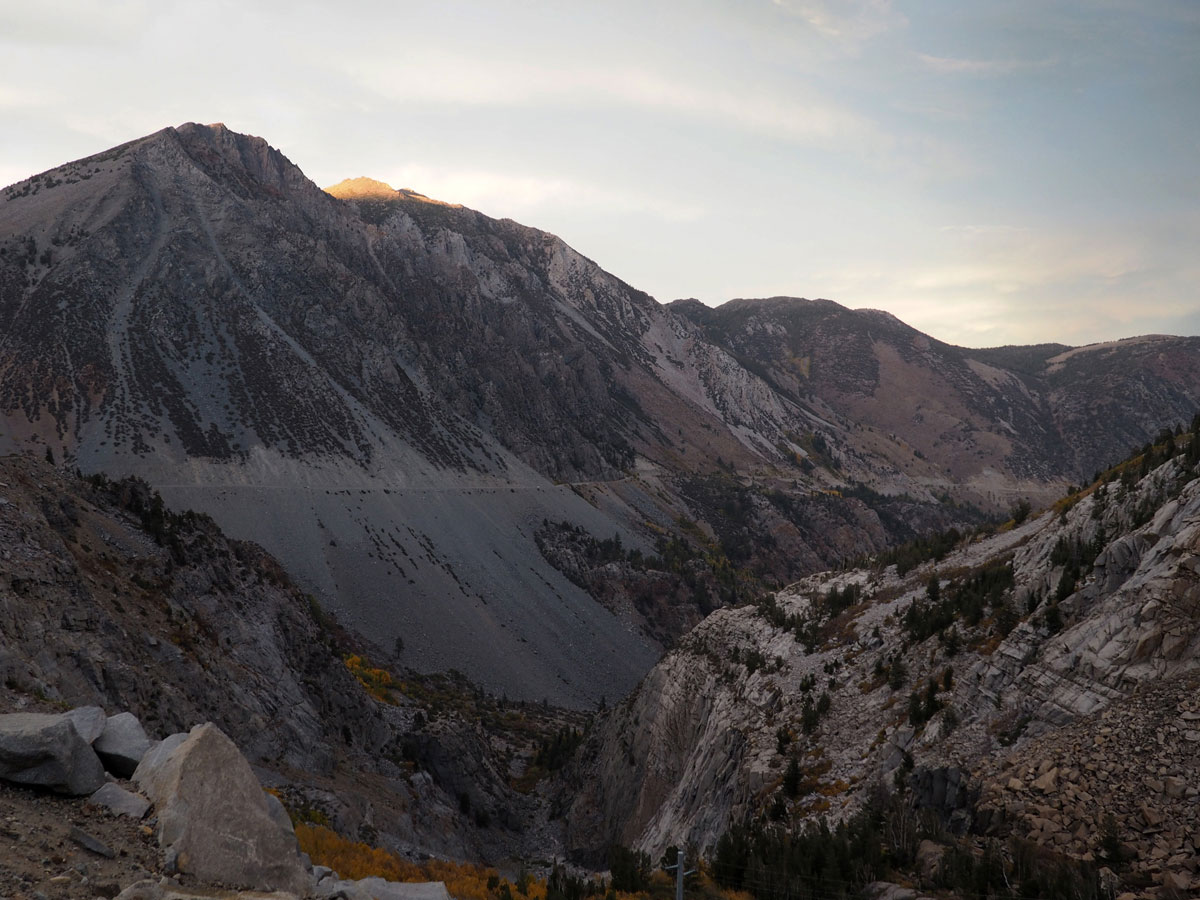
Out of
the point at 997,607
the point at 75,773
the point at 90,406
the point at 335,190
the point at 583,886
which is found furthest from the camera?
the point at 335,190

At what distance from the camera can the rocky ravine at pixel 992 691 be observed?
1050 cm

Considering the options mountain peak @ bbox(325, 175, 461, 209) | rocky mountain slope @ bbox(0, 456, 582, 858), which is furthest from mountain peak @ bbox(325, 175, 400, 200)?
rocky mountain slope @ bbox(0, 456, 582, 858)

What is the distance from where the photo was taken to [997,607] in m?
16.7


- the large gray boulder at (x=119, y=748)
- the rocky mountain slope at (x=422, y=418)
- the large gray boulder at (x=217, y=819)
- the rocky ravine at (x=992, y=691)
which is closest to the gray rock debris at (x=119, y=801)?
the large gray boulder at (x=217, y=819)

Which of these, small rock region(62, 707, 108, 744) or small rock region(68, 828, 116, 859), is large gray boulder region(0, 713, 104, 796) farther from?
small rock region(68, 828, 116, 859)

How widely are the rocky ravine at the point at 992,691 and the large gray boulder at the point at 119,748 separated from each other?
11.8 m

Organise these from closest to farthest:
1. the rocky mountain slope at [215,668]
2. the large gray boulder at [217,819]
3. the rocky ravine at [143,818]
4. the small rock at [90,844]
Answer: the rocky ravine at [143,818] → the small rock at [90,844] → the large gray boulder at [217,819] → the rocky mountain slope at [215,668]

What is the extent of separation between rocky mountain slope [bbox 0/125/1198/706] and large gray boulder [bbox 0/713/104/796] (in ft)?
136

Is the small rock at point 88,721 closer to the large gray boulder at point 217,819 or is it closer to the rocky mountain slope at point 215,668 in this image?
the large gray boulder at point 217,819

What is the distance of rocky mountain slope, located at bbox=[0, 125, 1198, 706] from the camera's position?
53.8 meters

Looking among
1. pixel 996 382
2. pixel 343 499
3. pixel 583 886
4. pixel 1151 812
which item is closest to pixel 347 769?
pixel 583 886

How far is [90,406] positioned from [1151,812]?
65584 millimetres

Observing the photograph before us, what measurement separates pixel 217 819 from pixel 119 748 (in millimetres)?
1634

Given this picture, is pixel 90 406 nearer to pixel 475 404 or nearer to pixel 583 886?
pixel 475 404
